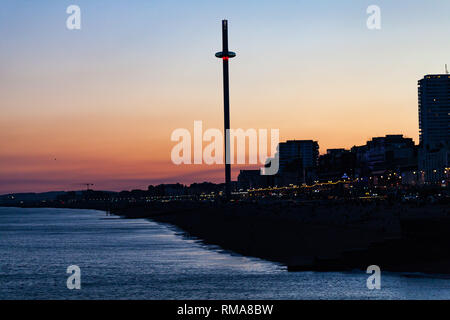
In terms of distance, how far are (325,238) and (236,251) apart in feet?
24.2

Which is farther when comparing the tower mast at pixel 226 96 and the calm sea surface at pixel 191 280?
the tower mast at pixel 226 96

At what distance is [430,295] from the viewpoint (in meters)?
23.5

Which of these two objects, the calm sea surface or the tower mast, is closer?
the calm sea surface

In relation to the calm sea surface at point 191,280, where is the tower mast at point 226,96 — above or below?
above

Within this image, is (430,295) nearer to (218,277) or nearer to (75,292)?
(218,277)

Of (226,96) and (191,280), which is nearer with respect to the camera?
(191,280)

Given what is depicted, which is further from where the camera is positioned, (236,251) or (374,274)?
(236,251)

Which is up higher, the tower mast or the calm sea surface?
the tower mast

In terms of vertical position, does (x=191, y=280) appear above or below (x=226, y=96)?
below
